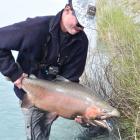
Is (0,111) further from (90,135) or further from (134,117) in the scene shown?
(134,117)

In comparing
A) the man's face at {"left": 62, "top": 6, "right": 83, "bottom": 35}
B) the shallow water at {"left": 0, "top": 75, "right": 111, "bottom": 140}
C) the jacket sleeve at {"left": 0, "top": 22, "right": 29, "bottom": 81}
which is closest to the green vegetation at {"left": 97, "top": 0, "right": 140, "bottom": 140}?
the shallow water at {"left": 0, "top": 75, "right": 111, "bottom": 140}

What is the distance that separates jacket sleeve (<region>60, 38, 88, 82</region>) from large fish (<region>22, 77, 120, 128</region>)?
286 millimetres

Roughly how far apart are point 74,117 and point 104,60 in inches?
79.2

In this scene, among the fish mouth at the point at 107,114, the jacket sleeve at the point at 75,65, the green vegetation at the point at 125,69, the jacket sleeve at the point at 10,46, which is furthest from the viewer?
the green vegetation at the point at 125,69

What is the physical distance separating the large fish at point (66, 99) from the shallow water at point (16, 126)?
1.65 m

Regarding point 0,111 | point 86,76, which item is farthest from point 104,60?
point 0,111

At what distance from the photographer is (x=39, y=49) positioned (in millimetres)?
5637

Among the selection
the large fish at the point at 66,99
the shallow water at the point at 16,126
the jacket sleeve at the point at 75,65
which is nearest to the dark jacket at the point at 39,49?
the jacket sleeve at the point at 75,65

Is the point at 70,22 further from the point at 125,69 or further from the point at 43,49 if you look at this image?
the point at 125,69

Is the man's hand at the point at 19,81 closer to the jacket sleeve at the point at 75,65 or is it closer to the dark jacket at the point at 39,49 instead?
the dark jacket at the point at 39,49

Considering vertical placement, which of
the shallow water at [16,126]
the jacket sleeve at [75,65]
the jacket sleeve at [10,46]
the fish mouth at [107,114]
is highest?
the jacket sleeve at [10,46]

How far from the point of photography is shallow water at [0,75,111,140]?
293 inches

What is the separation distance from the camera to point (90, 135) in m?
7.30

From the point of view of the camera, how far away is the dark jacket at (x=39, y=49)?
5500 millimetres
